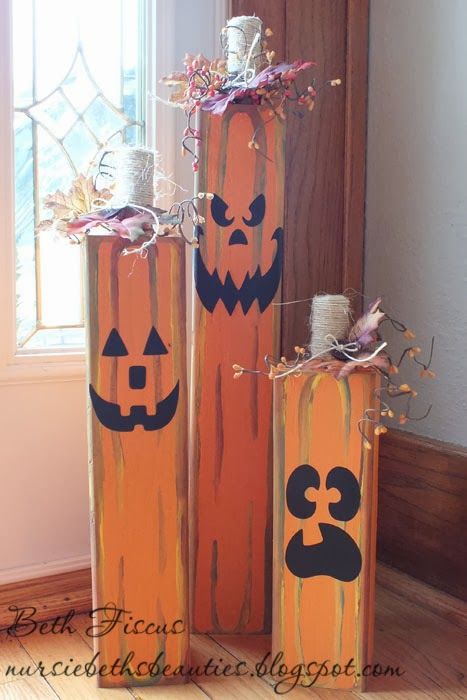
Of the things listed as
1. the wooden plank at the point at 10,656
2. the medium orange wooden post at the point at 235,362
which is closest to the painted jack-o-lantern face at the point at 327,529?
the medium orange wooden post at the point at 235,362

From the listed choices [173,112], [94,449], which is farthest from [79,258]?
[94,449]

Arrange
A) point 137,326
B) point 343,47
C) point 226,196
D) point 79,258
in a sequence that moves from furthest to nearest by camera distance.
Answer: point 343,47, point 79,258, point 226,196, point 137,326

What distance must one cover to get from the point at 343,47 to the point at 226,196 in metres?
0.69

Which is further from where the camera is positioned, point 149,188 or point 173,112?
point 173,112

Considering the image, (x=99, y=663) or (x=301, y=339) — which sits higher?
(x=301, y=339)

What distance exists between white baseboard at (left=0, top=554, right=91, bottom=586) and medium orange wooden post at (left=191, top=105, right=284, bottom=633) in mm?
308

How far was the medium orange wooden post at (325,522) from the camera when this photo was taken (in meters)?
1.39

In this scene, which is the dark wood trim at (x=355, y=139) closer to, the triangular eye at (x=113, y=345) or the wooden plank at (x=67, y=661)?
the triangular eye at (x=113, y=345)

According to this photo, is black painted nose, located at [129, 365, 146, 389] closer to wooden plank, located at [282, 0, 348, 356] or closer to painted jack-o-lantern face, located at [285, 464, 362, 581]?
painted jack-o-lantern face, located at [285, 464, 362, 581]

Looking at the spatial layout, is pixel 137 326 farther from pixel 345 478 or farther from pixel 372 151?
pixel 372 151

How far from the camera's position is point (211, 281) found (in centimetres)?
154

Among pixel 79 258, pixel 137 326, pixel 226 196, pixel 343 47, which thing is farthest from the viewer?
pixel 343 47

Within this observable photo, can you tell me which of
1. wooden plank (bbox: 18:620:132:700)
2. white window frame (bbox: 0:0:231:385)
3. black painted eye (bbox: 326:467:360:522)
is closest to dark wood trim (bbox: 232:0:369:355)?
white window frame (bbox: 0:0:231:385)

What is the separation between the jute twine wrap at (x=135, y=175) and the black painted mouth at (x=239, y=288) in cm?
17
